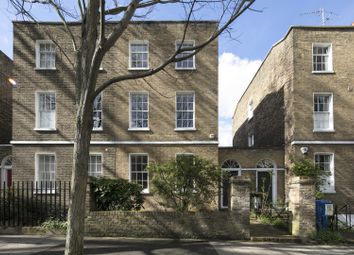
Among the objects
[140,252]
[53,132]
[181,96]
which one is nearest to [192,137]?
[181,96]

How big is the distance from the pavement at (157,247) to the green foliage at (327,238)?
1.27ft

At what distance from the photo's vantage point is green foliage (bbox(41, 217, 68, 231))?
44.7 ft

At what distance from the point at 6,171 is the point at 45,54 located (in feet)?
23.4

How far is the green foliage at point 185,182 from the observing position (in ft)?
46.0

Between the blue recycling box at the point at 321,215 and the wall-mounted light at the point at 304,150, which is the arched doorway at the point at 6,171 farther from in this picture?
the blue recycling box at the point at 321,215

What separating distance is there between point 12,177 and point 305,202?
1522 cm

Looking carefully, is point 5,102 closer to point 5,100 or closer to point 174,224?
point 5,100

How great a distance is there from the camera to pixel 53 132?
21.7 m

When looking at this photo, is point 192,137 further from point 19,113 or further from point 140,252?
point 140,252

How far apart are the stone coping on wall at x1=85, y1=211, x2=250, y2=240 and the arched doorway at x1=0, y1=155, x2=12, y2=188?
12.2 metres

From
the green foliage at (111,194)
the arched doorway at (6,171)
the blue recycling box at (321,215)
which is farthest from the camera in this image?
the arched doorway at (6,171)

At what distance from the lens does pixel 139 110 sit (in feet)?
72.8

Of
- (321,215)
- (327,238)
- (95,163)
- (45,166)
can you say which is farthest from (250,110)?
(327,238)

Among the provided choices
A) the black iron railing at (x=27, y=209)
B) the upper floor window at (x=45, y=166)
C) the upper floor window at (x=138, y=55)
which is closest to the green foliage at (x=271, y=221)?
the black iron railing at (x=27, y=209)
